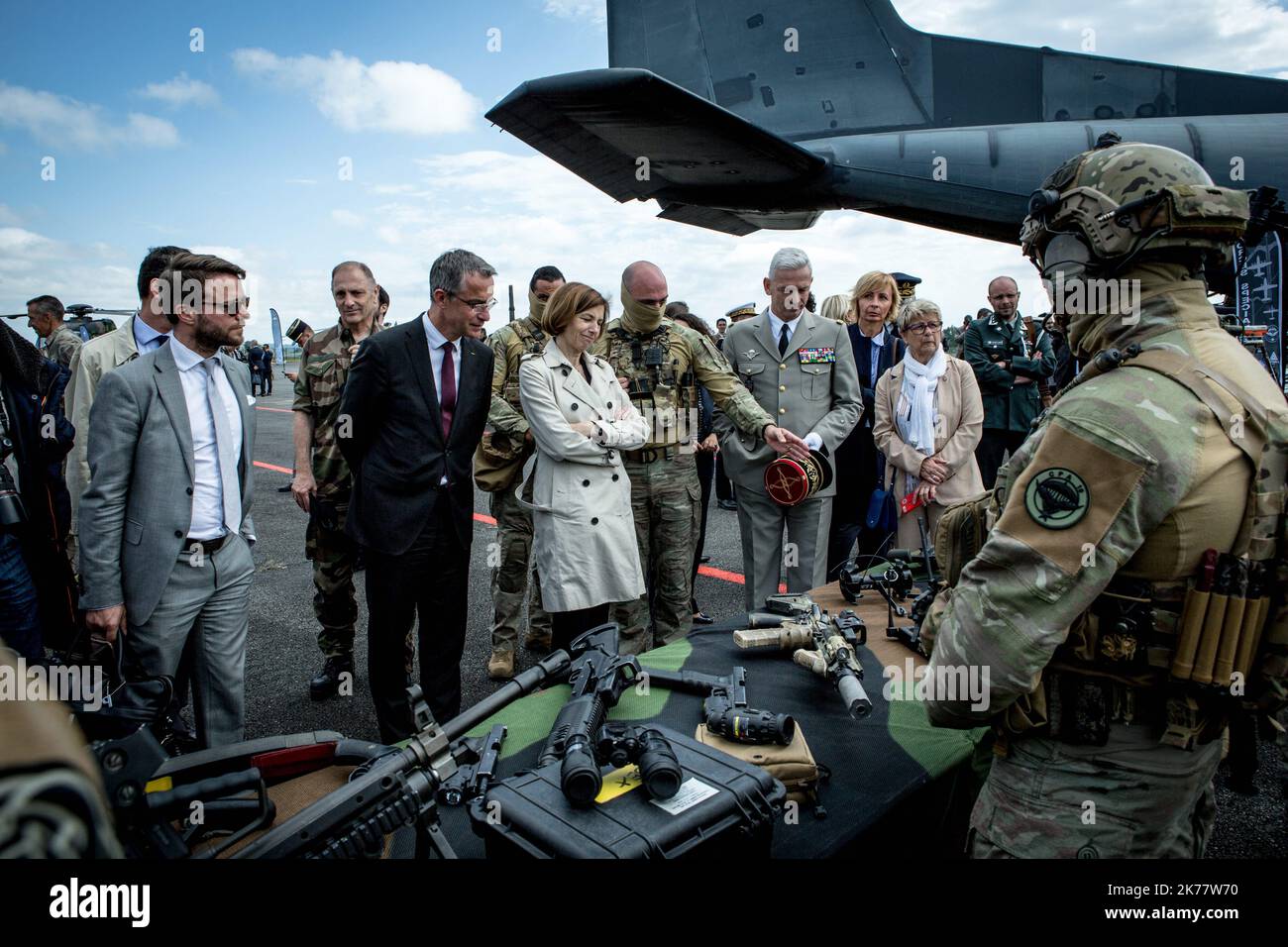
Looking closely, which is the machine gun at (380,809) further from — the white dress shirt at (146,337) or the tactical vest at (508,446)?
the white dress shirt at (146,337)

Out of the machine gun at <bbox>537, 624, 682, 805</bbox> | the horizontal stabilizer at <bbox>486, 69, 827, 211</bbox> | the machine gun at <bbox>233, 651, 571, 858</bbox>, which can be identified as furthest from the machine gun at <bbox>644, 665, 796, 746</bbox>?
the horizontal stabilizer at <bbox>486, 69, 827, 211</bbox>

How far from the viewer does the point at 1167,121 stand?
6.46 meters

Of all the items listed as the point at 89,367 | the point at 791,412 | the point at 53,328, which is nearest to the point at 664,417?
the point at 791,412

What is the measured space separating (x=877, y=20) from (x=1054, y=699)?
8.47m

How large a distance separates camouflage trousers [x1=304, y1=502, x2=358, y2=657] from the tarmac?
0.27 meters

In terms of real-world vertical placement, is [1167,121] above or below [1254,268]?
above

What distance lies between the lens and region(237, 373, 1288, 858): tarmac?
97.0 inches

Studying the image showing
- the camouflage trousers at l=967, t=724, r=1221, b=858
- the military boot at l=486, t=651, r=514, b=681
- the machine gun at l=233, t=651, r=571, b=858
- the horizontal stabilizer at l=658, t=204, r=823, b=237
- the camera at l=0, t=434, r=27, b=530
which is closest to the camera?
the machine gun at l=233, t=651, r=571, b=858

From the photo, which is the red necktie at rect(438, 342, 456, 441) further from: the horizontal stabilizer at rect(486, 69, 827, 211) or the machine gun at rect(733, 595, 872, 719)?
the horizontal stabilizer at rect(486, 69, 827, 211)

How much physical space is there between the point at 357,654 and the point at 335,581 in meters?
0.72

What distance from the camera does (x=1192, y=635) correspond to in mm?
1350
